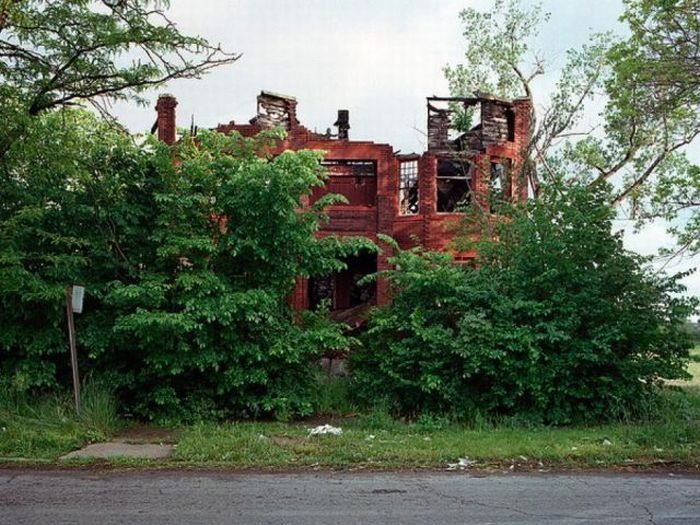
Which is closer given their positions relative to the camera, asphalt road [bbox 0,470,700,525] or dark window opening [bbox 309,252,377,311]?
asphalt road [bbox 0,470,700,525]

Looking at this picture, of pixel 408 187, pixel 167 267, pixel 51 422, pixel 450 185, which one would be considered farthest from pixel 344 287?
pixel 51 422

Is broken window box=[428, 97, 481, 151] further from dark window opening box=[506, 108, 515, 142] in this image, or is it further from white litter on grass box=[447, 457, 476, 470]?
white litter on grass box=[447, 457, 476, 470]

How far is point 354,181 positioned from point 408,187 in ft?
6.35

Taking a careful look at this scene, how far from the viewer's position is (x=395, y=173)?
22844 mm

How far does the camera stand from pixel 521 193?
19.5m

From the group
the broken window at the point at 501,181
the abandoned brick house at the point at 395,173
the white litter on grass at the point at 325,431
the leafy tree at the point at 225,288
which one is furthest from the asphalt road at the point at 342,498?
the abandoned brick house at the point at 395,173

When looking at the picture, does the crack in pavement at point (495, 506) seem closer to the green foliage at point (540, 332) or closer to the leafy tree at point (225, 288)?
the green foliage at point (540, 332)

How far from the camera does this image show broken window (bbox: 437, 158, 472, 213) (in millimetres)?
24328

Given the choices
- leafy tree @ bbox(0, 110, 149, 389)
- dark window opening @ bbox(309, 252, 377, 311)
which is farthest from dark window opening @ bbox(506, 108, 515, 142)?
leafy tree @ bbox(0, 110, 149, 389)

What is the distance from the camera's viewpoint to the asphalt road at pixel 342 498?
20.3 feet

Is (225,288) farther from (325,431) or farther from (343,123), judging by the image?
(343,123)

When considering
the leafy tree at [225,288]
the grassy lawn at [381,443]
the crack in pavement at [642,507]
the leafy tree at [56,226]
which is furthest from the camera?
Answer: the leafy tree at [225,288]

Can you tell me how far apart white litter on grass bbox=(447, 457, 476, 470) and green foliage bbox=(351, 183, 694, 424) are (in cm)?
328

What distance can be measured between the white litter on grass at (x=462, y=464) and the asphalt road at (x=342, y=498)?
0.37 meters
